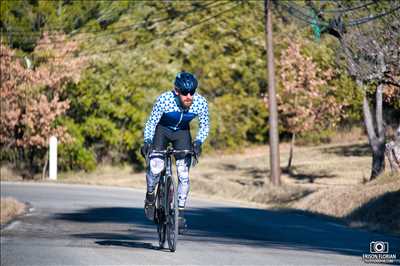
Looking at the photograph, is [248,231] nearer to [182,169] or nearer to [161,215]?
[161,215]

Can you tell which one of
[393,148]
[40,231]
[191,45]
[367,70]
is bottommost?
[40,231]

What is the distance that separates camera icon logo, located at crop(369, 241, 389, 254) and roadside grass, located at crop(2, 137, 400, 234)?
340cm

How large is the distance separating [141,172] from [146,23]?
871 cm

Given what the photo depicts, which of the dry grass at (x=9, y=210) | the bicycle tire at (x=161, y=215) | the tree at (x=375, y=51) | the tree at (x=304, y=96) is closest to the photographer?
the bicycle tire at (x=161, y=215)

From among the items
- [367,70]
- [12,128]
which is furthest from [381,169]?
[12,128]

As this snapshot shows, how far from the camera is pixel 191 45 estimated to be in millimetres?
49688

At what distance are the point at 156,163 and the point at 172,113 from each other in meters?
0.82

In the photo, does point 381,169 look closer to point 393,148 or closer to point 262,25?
point 393,148

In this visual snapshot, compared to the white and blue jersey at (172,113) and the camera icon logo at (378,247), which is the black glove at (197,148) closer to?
the white and blue jersey at (172,113)

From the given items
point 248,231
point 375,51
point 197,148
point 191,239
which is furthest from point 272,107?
point 197,148

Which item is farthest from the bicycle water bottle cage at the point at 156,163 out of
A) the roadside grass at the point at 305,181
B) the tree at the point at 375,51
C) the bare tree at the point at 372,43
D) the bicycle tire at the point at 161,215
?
the tree at the point at 375,51

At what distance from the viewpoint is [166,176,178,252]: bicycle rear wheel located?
1240 cm

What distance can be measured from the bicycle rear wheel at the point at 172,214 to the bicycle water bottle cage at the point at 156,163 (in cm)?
18

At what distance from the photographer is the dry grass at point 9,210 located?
21.1m
